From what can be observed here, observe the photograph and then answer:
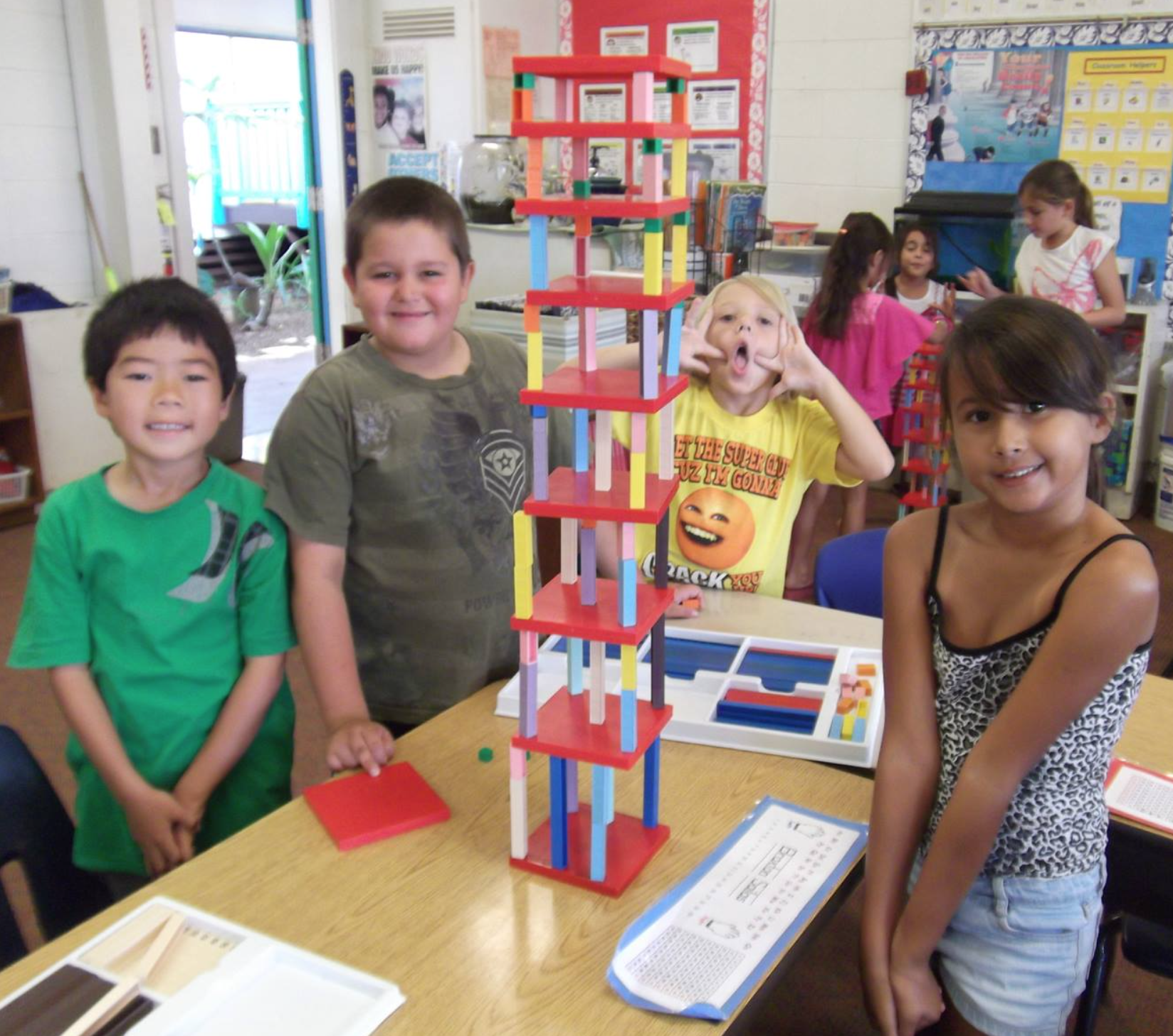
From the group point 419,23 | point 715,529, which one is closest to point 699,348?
point 715,529

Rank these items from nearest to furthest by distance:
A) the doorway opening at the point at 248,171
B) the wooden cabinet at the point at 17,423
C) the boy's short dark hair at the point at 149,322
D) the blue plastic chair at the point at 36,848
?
the blue plastic chair at the point at 36,848
the boy's short dark hair at the point at 149,322
the wooden cabinet at the point at 17,423
the doorway opening at the point at 248,171

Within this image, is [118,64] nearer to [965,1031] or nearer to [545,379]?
[545,379]

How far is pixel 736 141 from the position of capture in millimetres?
5367

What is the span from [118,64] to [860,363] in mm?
3156

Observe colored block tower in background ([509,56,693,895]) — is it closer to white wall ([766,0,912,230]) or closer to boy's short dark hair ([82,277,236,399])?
boy's short dark hair ([82,277,236,399])

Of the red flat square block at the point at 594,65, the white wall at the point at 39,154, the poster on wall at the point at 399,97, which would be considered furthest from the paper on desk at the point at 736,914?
the poster on wall at the point at 399,97

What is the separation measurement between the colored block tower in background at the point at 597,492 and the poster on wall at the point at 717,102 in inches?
177

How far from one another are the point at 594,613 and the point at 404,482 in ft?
1.64

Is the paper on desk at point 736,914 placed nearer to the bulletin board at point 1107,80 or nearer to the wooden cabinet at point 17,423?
the wooden cabinet at point 17,423

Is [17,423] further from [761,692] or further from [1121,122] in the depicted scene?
[1121,122]

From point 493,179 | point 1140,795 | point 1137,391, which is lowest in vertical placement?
point 1137,391

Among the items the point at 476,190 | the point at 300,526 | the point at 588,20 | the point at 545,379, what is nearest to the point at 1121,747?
the point at 545,379

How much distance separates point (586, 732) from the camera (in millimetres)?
1062

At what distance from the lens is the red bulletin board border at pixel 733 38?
5.18 m
